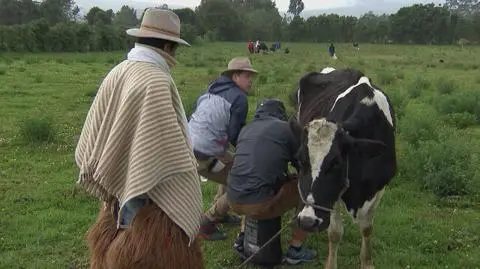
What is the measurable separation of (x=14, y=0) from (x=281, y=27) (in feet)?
99.9

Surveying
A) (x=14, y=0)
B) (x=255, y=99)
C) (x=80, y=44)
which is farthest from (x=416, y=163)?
(x=14, y=0)

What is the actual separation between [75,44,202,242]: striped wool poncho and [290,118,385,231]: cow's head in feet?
4.21

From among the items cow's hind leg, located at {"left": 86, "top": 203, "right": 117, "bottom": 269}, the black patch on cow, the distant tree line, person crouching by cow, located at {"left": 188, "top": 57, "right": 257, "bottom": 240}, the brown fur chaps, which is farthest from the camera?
the distant tree line

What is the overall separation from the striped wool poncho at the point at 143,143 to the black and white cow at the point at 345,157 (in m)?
1.31

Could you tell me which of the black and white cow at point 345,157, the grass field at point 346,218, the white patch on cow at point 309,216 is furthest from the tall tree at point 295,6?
the white patch on cow at point 309,216

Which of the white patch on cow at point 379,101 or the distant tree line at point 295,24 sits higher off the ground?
the white patch on cow at point 379,101

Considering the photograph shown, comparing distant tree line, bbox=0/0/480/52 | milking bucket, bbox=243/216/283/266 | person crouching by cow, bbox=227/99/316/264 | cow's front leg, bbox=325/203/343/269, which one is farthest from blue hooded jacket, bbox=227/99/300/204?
distant tree line, bbox=0/0/480/52

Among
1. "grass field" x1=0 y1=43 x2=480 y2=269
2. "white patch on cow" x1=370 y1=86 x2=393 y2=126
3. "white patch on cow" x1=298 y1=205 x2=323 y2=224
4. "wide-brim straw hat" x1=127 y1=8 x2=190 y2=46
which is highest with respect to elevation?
"wide-brim straw hat" x1=127 y1=8 x2=190 y2=46

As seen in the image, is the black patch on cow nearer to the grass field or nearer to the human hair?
the grass field

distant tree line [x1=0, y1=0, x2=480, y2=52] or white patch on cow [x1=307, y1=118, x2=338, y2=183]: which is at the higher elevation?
white patch on cow [x1=307, y1=118, x2=338, y2=183]

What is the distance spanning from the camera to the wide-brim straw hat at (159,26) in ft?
10.8

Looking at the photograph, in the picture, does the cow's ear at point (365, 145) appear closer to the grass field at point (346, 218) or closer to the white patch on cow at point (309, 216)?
the white patch on cow at point (309, 216)

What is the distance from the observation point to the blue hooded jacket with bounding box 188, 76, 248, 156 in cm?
561

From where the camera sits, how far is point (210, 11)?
70625 mm
